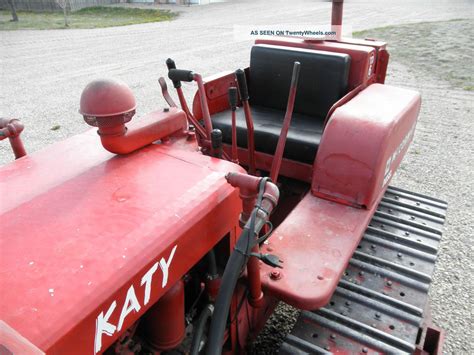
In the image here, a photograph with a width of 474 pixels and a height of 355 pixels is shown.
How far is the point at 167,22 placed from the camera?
14.1 metres

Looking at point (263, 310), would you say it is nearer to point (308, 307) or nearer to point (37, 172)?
point (308, 307)

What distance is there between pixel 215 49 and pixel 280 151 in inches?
306

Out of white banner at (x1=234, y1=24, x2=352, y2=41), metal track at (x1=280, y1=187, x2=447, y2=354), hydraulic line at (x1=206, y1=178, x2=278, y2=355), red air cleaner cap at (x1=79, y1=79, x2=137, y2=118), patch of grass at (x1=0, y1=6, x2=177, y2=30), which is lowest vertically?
patch of grass at (x1=0, y1=6, x2=177, y2=30)

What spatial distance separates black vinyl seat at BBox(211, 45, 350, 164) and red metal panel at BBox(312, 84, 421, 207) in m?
0.30

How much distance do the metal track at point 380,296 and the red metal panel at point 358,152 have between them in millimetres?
203

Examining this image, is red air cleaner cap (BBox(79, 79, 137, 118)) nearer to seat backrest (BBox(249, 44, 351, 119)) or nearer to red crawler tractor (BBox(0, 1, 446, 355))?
red crawler tractor (BBox(0, 1, 446, 355))

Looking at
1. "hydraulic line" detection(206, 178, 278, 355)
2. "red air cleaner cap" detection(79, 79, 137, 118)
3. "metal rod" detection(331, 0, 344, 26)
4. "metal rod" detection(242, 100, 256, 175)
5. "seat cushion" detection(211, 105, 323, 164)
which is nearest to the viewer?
"hydraulic line" detection(206, 178, 278, 355)

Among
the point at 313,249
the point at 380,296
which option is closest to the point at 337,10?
the point at 313,249

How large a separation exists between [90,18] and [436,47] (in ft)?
40.3

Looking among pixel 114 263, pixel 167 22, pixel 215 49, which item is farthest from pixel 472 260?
pixel 167 22

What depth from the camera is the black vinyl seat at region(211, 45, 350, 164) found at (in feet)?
7.32

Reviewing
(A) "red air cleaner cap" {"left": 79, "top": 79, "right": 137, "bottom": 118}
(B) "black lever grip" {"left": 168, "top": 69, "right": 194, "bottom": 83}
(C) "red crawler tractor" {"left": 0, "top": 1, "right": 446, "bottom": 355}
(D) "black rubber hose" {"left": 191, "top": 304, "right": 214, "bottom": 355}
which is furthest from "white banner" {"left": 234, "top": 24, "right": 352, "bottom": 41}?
(D) "black rubber hose" {"left": 191, "top": 304, "right": 214, "bottom": 355}

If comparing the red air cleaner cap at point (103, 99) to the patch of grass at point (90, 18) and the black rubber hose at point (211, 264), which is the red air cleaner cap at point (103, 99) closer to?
the black rubber hose at point (211, 264)

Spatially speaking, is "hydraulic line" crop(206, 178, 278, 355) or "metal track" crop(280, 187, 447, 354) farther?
"metal track" crop(280, 187, 447, 354)
